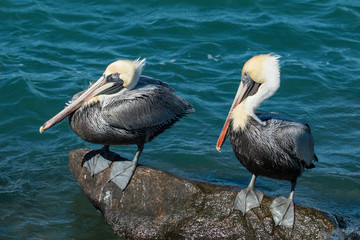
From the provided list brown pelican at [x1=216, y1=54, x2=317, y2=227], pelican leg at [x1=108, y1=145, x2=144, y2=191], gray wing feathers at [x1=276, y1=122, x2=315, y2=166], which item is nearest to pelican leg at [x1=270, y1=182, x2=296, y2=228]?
brown pelican at [x1=216, y1=54, x2=317, y2=227]

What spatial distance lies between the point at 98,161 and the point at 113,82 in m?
0.97

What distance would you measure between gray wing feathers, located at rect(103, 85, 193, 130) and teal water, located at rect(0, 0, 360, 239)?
915mm

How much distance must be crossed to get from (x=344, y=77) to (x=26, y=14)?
23.5 ft

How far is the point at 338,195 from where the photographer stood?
6.32m

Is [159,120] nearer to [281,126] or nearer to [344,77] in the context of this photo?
[281,126]

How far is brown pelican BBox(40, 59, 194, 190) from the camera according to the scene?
18.7 ft

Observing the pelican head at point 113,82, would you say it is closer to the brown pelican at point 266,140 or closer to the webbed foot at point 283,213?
the brown pelican at point 266,140

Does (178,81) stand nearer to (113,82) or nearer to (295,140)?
(113,82)

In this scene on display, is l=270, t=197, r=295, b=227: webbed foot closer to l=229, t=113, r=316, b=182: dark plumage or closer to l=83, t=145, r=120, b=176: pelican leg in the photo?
l=229, t=113, r=316, b=182: dark plumage

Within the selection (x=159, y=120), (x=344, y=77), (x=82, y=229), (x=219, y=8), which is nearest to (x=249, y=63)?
(x=159, y=120)

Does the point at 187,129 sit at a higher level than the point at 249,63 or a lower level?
lower

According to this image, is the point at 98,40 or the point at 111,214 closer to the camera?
the point at 111,214

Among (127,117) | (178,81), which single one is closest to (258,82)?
(127,117)

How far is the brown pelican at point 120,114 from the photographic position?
5699mm
